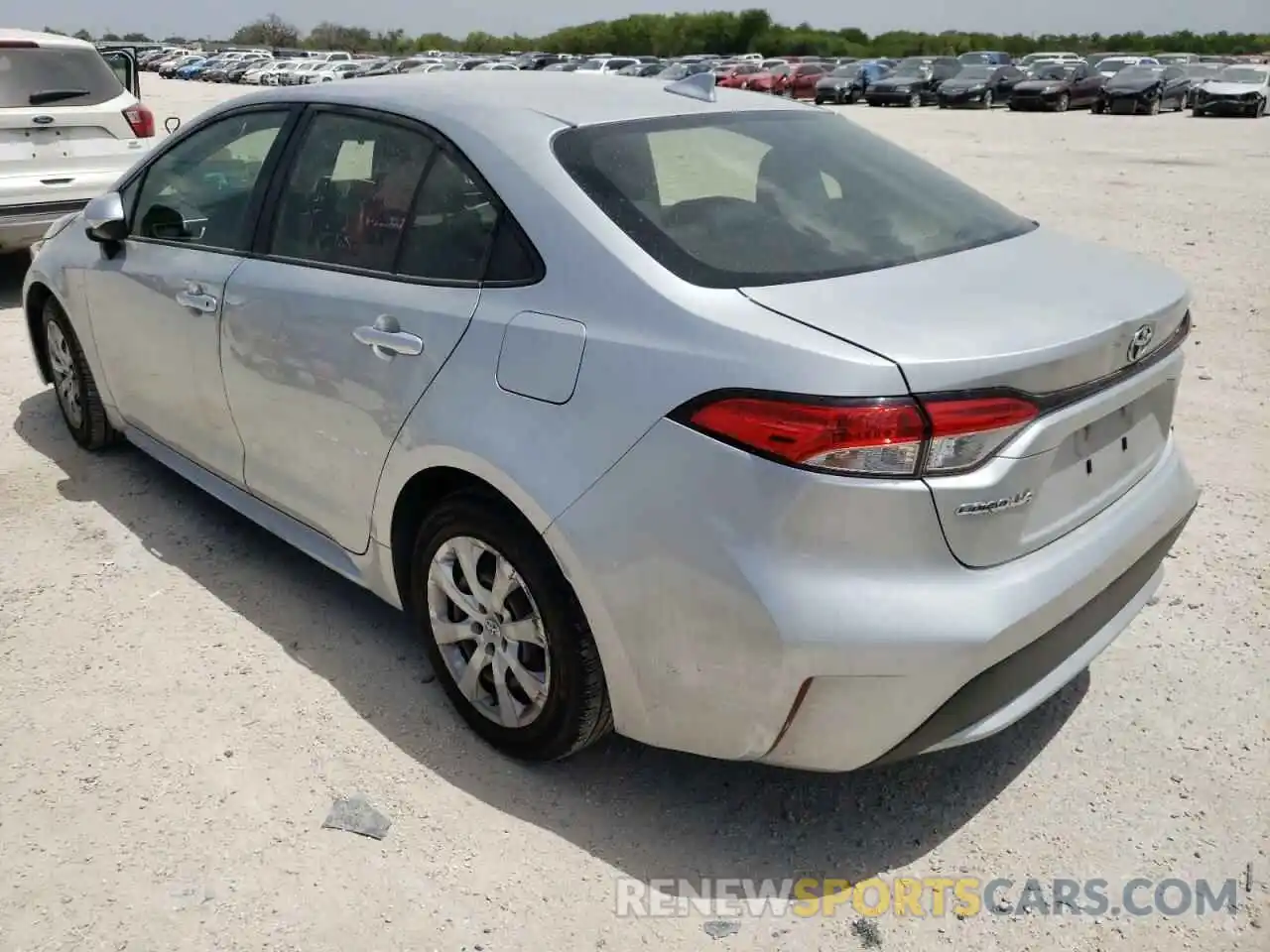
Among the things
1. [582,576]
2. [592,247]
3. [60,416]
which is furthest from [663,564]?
[60,416]

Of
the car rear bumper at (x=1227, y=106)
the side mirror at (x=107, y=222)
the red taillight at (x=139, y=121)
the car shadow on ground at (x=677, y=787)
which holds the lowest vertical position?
the car rear bumper at (x=1227, y=106)

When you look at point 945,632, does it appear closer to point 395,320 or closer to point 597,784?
point 597,784

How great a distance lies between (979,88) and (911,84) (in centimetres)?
240

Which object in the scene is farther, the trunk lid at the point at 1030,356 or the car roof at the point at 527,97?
the car roof at the point at 527,97

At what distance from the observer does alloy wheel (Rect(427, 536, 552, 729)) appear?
273cm

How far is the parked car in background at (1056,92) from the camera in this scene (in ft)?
105

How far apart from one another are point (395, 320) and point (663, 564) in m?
1.10

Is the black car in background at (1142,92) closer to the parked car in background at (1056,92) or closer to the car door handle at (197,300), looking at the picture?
the parked car in background at (1056,92)

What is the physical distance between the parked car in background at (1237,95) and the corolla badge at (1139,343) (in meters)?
31.2

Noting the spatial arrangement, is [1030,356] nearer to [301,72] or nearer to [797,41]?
[301,72]

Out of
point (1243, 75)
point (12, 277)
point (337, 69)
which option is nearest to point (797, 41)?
point (337, 69)

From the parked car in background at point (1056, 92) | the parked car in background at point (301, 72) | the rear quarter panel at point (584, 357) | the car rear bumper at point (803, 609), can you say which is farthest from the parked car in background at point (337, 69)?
the car rear bumper at point (803, 609)

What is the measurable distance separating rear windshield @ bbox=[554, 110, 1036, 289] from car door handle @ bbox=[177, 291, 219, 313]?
1.50 m

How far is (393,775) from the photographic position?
2.89m
